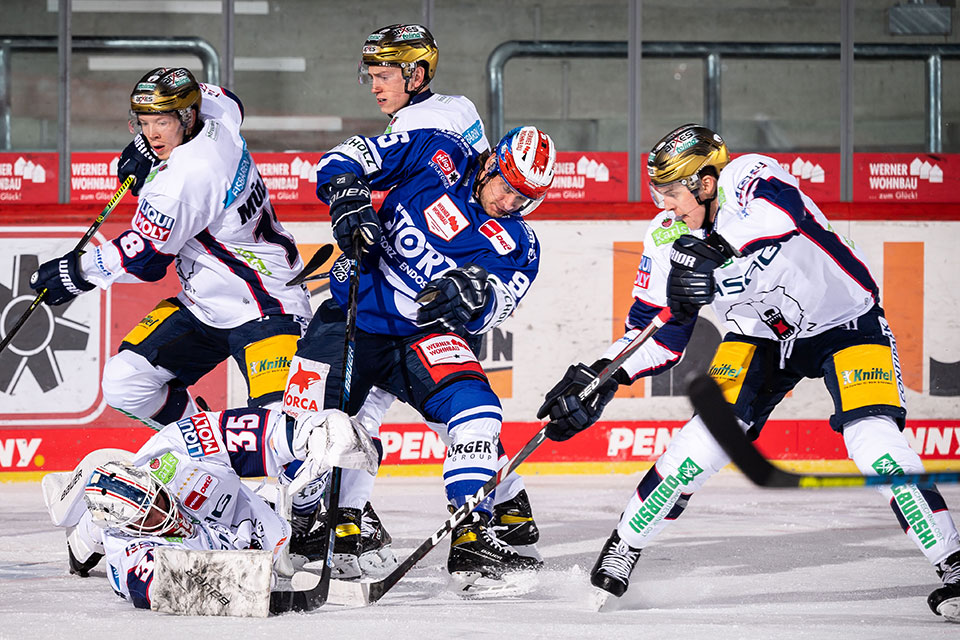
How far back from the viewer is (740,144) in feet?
21.8

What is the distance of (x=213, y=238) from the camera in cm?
397

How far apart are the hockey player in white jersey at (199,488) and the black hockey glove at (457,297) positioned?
0.58 metres

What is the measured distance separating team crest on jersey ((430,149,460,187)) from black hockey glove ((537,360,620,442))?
2.41 ft

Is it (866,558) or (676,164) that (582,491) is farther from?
(676,164)

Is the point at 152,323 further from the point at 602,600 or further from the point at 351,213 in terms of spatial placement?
the point at 602,600

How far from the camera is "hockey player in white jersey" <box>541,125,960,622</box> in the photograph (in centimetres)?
316

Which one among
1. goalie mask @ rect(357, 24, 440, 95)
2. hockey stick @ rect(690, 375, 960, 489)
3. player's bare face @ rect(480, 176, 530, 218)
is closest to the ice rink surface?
hockey stick @ rect(690, 375, 960, 489)

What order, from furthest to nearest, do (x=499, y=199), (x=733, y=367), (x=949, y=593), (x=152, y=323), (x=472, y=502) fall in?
(x=152, y=323) → (x=499, y=199) → (x=733, y=367) → (x=472, y=502) → (x=949, y=593)

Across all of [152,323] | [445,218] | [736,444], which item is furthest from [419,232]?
[736,444]

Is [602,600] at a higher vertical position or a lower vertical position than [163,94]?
lower

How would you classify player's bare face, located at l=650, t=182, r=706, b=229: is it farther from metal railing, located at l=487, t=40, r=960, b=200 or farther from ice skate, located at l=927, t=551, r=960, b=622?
metal railing, located at l=487, t=40, r=960, b=200

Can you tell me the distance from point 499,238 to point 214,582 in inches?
51.8

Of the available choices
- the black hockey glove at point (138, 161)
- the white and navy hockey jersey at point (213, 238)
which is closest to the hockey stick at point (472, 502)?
the white and navy hockey jersey at point (213, 238)

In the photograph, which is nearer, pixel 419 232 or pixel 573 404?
pixel 573 404
